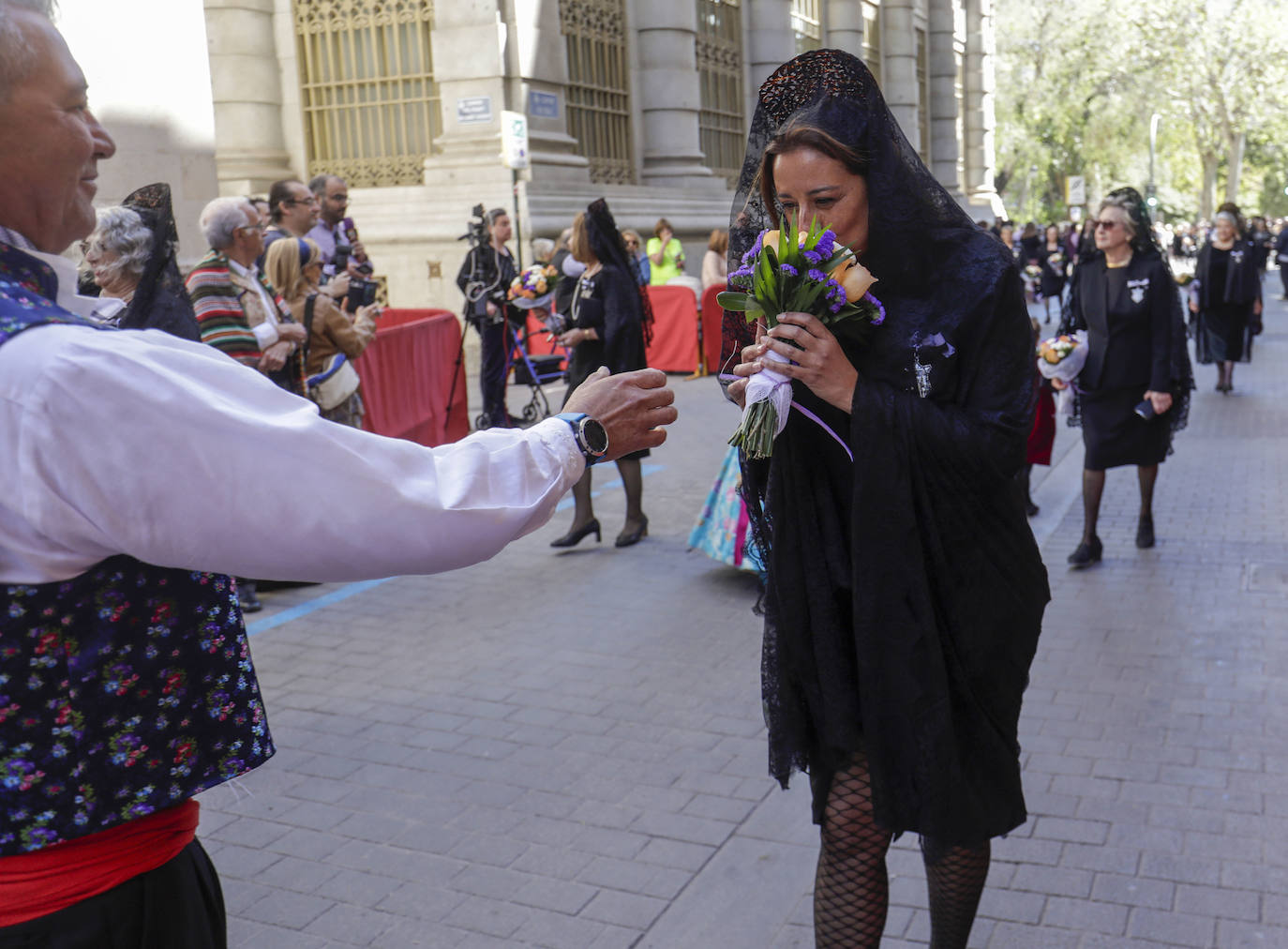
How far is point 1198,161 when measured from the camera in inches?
2579

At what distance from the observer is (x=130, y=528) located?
1435 mm

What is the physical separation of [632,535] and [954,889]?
17.3 ft

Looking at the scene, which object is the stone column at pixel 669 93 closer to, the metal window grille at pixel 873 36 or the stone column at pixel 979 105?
the metal window grille at pixel 873 36

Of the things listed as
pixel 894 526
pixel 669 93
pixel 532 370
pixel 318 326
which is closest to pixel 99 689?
pixel 894 526

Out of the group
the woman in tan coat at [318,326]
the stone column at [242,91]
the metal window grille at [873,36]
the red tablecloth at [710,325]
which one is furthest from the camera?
the metal window grille at [873,36]

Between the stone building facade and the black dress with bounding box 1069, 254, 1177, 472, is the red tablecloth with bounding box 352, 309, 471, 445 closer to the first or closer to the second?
the stone building facade

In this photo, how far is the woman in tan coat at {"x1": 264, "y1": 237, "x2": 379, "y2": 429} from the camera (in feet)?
24.7

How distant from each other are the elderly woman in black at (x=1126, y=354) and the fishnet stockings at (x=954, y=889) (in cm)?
463

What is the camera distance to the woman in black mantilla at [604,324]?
797cm

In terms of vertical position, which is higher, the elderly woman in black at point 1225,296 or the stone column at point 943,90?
the stone column at point 943,90

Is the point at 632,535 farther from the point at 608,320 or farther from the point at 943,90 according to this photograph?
the point at 943,90

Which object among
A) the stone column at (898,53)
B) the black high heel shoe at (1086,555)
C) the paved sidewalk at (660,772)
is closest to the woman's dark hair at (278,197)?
the paved sidewalk at (660,772)

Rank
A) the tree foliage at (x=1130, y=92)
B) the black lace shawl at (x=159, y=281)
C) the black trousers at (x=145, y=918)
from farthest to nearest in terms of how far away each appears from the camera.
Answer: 1. the tree foliage at (x=1130, y=92)
2. the black lace shawl at (x=159, y=281)
3. the black trousers at (x=145, y=918)

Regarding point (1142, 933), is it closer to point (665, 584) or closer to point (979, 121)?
point (665, 584)
